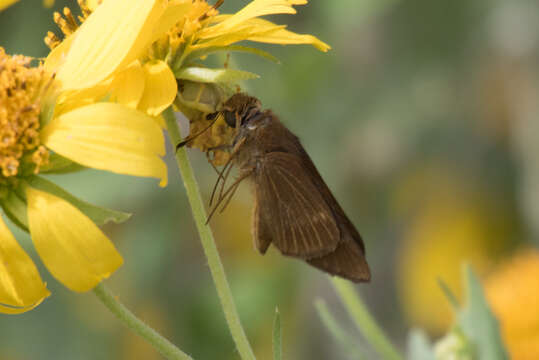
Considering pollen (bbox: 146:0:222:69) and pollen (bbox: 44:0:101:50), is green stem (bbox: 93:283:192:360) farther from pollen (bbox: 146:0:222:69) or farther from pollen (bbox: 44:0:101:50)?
pollen (bbox: 44:0:101:50)

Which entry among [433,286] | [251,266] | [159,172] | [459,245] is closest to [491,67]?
[459,245]

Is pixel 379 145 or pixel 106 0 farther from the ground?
pixel 106 0

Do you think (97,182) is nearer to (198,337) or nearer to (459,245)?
(198,337)

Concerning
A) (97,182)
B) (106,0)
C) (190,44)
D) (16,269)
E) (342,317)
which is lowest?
(342,317)

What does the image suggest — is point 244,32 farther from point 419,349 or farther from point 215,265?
point 419,349

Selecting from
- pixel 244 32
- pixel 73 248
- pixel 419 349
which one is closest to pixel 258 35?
pixel 244 32
